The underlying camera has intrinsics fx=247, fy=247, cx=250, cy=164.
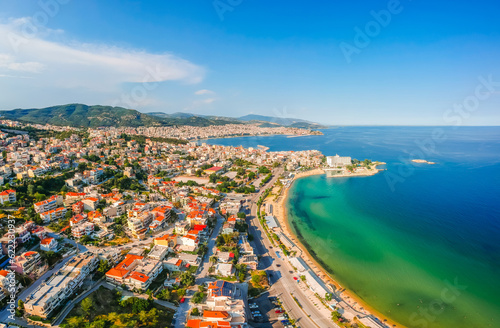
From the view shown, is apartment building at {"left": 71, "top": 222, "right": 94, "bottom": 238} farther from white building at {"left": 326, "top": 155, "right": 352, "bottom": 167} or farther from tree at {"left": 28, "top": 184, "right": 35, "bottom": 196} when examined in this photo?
white building at {"left": 326, "top": 155, "right": 352, "bottom": 167}

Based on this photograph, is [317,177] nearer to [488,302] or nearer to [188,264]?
[488,302]

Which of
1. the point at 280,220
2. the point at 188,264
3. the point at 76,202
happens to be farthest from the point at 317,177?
the point at 76,202

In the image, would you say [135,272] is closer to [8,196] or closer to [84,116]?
[8,196]

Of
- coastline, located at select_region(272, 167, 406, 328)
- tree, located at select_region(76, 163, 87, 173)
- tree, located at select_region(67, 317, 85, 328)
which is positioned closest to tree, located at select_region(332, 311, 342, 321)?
coastline, located at select_region(272, 167, 406, 328)

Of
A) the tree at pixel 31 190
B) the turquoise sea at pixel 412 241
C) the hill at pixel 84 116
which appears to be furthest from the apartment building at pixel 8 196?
the hill at pixel 84 116

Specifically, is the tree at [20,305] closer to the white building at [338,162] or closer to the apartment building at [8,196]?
the apartment building at [8,196]
